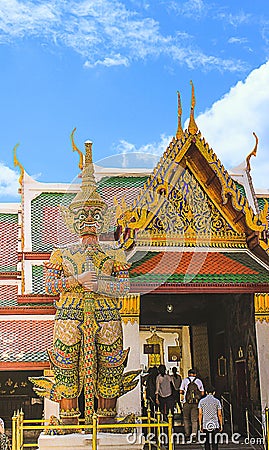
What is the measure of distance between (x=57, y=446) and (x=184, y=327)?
25.0 feet

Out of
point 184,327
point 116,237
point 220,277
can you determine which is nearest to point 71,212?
point 116,237

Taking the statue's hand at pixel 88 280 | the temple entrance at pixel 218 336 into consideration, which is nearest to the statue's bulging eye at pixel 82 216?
the statue's hand at pixel 88 280

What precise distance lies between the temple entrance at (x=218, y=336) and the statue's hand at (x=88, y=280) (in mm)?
3145

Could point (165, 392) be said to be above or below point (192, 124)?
below

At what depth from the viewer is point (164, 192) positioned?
989 cm

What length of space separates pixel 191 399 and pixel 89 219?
3.15m

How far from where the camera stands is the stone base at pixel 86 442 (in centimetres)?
730

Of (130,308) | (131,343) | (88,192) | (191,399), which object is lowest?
(191,399)

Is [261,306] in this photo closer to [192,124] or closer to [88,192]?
[192,124]

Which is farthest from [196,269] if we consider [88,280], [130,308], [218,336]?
[218,336]

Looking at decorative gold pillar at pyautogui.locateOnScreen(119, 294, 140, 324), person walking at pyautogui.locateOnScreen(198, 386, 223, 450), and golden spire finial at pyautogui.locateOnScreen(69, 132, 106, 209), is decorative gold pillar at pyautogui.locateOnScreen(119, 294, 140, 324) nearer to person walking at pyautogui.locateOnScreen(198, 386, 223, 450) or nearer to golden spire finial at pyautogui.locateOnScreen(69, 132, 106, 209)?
person walking at pyautogui.locateOnScreen(198, 386, 223, 450)

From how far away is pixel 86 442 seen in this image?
24.0 ft

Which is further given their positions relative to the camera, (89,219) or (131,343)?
(131,343)

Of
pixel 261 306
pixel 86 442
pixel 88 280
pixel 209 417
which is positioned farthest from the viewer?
pixel 261 306
